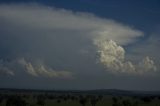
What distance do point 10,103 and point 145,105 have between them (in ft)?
244

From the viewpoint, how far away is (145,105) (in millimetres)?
178000

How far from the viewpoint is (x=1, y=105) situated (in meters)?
180

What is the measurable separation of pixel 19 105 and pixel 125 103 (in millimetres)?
54652

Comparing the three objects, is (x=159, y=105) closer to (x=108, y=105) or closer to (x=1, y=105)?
(x=108, y=105)

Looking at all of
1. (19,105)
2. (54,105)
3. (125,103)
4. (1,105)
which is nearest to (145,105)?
(125,103)

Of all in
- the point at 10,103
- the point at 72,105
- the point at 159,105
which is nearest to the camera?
the point at 10,103

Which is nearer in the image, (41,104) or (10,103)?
(10,103)

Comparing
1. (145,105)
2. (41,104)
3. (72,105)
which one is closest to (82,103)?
(72,105)

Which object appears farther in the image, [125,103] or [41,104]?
[41,104]

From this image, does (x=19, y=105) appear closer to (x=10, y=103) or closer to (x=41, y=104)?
(x=10, y=103)

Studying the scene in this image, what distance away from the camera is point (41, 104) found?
18238 cm

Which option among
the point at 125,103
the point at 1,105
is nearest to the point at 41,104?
the point at 1,105

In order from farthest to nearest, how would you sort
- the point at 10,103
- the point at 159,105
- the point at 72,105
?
the point at 72,105
the point at 159,105
the point at 10,103

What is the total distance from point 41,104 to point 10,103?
2553 centimetres
